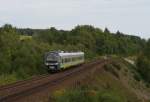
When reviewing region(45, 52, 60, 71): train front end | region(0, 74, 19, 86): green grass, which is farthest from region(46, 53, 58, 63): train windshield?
region(0, 74, 19, 86): green grass

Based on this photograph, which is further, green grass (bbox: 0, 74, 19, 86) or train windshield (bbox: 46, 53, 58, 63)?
train windshield (bbox: 46, 53, 58, 63)

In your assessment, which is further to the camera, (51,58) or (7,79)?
(51,58)

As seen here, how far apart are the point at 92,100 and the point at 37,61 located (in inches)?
1066

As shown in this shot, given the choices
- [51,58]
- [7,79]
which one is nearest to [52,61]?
[51,58]

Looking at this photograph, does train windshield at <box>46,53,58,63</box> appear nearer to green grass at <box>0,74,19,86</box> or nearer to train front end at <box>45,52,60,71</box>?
train front end at <box>45,52,60,71</box>

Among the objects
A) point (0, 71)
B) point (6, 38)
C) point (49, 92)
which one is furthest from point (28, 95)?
point (6, 38)

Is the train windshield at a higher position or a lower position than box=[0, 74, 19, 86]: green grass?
higher

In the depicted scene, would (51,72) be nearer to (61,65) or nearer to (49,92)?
(61,65)

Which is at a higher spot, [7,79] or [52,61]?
[52,61]

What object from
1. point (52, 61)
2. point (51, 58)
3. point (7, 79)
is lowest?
point (7, 79)

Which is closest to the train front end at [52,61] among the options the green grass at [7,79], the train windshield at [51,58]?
the train windshield at [51,58]

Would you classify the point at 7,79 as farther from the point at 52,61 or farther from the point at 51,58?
the point at 51,58

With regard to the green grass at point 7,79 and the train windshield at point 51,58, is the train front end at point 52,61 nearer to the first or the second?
the train windshield at point 51,58

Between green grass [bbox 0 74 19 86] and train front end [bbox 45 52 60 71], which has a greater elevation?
train front end [bbox 45 52 60 71]
